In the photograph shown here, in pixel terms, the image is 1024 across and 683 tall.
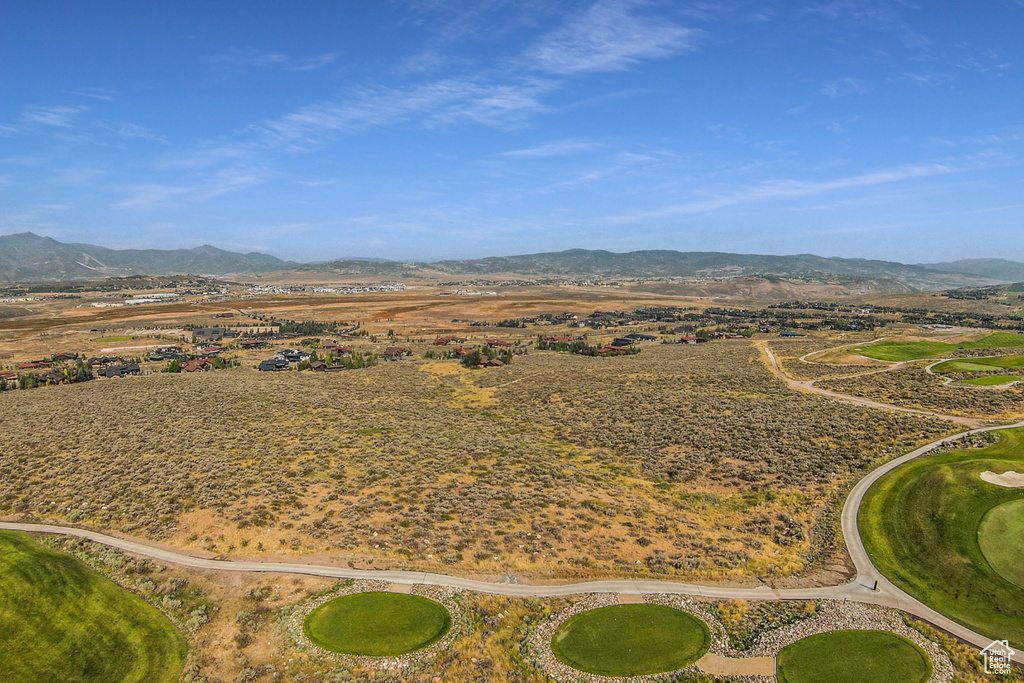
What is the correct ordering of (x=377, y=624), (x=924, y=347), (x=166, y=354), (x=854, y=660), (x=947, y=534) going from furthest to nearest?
(x=166, y=354)
(x=924, y=347)
(x=947, y=534)
(x=377, y=624)
(x=854, y=660)

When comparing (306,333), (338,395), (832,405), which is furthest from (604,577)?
(306,333)

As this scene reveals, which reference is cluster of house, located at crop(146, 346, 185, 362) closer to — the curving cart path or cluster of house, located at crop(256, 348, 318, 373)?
cluster of house, located at crop(256, 348, 318, 373)

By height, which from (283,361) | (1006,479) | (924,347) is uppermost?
(924,347)

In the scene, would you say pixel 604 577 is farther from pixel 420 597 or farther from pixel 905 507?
pixel 905 507

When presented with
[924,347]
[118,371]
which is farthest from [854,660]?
[118,371]

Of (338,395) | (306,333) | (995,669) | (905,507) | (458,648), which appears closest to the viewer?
(995,669)

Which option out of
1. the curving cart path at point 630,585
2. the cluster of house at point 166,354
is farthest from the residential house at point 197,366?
the curving cart path at point 630,585

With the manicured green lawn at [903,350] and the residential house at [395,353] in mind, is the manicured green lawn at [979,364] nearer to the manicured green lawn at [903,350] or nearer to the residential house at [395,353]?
the manicured green lawn at [903,350]

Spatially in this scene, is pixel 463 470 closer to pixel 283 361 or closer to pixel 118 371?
pixel 283 361
